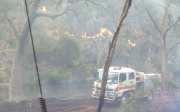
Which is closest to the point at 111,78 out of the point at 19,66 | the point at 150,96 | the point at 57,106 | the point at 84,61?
the point at 150,96

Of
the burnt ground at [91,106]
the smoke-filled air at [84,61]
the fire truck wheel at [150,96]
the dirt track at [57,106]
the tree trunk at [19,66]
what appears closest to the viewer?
the burnt ground at [91,106]

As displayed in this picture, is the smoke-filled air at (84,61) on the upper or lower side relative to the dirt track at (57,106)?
upper

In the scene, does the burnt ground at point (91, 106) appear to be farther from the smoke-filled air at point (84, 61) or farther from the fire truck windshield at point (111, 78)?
the fire truck windshield at point (111, 78)

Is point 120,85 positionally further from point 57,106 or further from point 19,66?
point 19,66

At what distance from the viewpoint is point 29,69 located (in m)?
28.5

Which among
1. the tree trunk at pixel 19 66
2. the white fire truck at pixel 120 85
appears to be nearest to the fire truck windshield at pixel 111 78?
the white fire truck at pixel 120 85

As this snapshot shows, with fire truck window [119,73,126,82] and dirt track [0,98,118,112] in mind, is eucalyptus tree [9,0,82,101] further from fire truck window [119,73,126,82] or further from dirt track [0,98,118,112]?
fire truck window [119,73,126,82]

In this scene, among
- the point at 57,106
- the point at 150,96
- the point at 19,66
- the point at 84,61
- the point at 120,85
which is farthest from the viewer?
the point at 84,61

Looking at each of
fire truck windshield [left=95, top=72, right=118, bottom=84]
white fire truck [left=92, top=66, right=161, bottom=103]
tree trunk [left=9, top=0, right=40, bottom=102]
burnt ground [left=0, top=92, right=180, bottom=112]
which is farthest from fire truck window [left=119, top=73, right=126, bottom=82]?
tree trunk [left=9, top=0, right=40, bottom=102]

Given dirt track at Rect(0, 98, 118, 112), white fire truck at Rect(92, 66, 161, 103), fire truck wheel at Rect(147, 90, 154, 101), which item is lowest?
dirt track at Rect(0, 98, 118, 112)

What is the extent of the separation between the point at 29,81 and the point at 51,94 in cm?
352

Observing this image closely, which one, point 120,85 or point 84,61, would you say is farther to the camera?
point 84,61

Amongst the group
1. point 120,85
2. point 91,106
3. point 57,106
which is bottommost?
point 91,106

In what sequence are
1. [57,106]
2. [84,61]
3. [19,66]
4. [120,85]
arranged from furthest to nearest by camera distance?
[84,61], [19,66], [120,85], [57,106]
